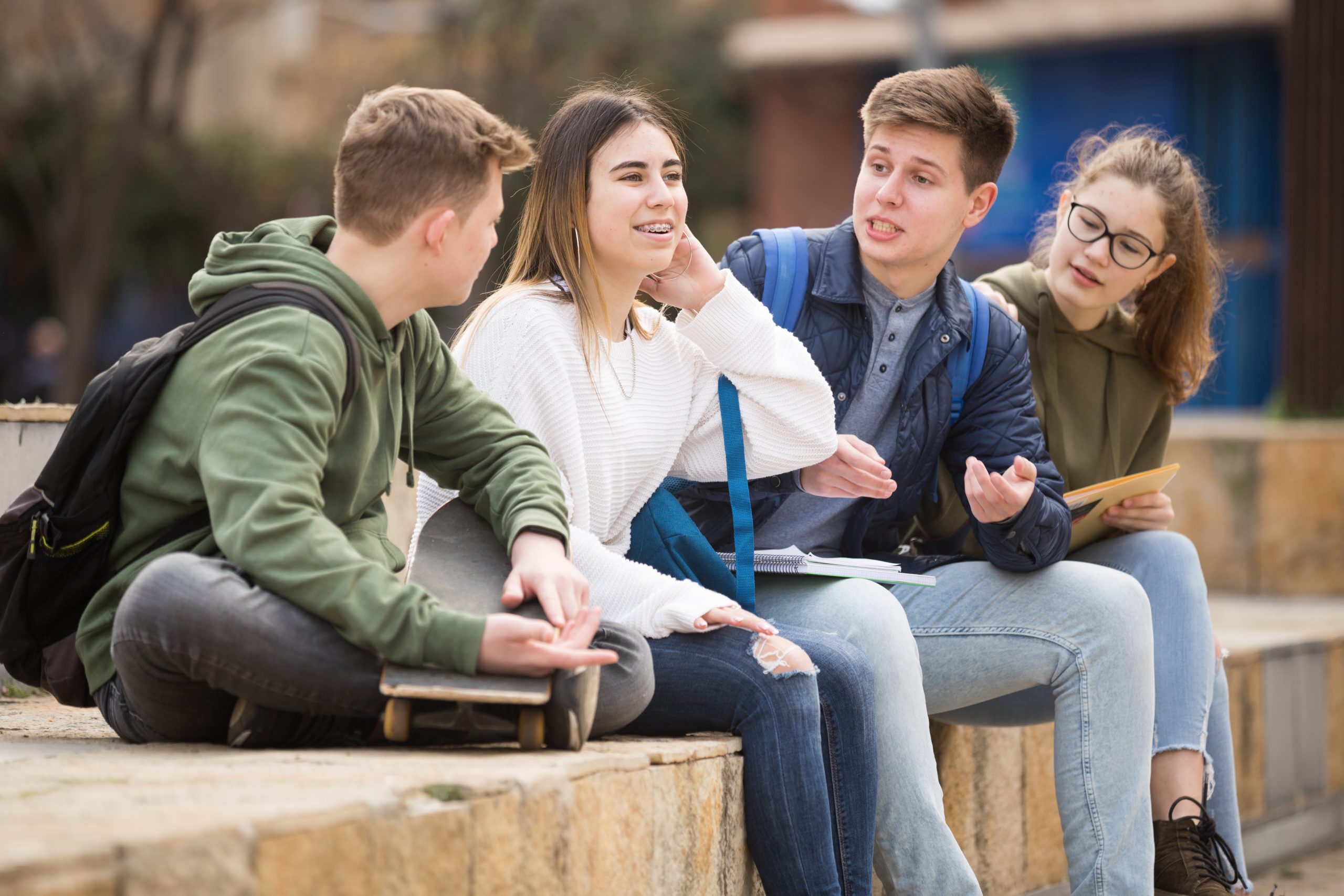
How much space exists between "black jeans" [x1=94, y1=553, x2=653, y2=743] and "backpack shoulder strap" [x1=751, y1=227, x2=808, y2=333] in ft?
4.87

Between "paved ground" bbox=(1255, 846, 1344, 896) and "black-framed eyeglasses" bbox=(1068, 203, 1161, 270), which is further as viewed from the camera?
"paved ground" bbox=(1255, 846, 1344, 896)

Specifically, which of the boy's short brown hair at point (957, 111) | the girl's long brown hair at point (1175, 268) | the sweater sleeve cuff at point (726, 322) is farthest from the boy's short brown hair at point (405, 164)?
the girl's long brown hair at point (1175, 268)

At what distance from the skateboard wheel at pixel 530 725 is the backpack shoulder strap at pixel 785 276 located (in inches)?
52.4

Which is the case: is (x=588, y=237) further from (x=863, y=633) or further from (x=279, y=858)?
(x=279, y=858)

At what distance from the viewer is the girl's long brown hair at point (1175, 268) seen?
12.7 ft

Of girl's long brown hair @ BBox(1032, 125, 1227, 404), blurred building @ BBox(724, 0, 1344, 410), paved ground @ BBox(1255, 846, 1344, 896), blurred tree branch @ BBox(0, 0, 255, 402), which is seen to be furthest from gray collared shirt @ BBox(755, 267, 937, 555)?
blurred building @ BBox(724, 0, 1344, 410)

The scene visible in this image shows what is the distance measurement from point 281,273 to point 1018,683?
5.90 feet

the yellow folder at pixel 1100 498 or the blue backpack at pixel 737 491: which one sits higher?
the blue backpack at pixel 737 491

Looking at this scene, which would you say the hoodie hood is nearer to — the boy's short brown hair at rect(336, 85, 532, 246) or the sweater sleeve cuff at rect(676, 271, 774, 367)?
the boy's short brown hair at rect(336, 85, 532, 246)

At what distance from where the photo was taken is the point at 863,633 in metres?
2.90

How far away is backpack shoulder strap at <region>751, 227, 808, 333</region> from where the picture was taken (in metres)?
3.43

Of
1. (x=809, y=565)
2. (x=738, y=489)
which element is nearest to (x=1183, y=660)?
(x=809, y=565)

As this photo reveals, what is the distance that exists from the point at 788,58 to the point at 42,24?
9.99 meters

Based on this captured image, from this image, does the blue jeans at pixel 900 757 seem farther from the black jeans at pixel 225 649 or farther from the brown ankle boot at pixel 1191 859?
the black jeans at pixel 225 649
